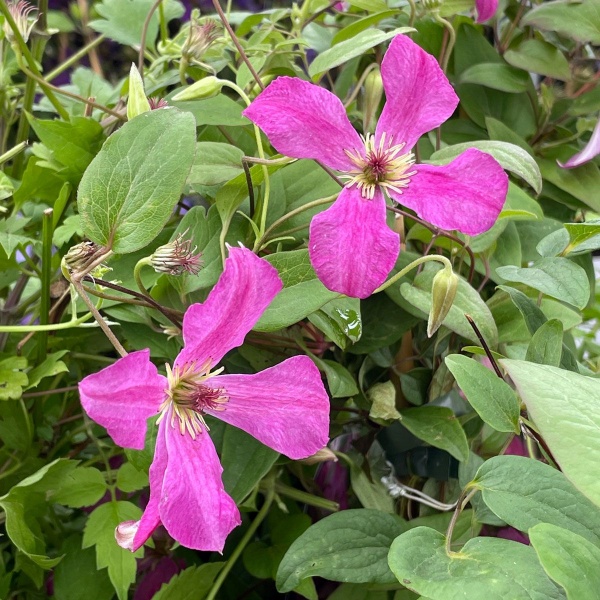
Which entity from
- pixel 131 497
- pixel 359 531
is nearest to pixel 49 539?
pixel 131 497

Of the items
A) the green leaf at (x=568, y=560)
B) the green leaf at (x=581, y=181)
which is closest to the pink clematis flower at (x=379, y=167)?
the green leaf at (x=568, y=560)

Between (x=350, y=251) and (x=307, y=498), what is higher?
(x=350, y=251)

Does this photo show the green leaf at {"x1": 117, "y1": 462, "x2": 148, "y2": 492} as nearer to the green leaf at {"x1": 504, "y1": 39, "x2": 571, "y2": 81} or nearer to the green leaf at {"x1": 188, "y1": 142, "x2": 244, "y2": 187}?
the green leaf at {"x1": 188, "y1": 142, "x2": 244, "y2": 187}

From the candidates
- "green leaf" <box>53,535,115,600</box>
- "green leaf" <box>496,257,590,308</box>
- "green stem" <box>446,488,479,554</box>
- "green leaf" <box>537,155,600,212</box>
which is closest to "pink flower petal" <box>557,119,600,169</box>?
"green leaf" <box>537,155,600,212</box>

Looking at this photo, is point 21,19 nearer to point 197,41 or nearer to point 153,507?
point 197,41

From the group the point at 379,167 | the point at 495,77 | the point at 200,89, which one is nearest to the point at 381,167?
the point at 379,167
